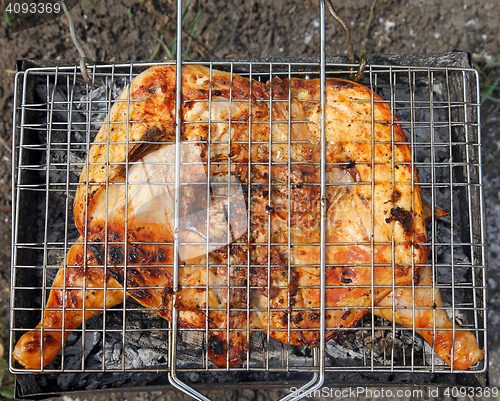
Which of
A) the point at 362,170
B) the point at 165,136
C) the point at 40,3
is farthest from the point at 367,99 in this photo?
the point at 40,3

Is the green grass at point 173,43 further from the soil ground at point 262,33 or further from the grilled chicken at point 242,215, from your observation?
the grilled chicken at point 242,215

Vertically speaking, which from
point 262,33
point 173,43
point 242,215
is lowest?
point 242,215

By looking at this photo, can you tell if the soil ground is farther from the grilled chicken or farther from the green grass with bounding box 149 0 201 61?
the grilled chicken

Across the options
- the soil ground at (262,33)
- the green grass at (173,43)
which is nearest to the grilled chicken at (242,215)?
the green grass at (173,43)

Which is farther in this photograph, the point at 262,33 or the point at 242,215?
the point at 262,33

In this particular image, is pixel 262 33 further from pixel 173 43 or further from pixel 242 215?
pixel 242 215

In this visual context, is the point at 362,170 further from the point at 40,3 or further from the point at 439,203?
the point at 40,3

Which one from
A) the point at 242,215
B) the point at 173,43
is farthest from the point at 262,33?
the point at 242,215

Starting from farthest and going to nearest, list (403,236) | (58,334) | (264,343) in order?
(264,343) → (58,334) → (403,236)
